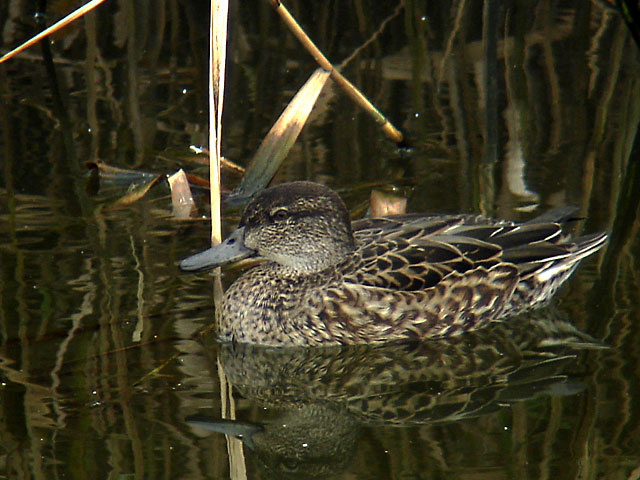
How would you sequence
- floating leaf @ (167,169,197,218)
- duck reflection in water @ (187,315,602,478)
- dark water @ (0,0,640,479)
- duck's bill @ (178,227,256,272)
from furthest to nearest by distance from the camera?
floating leaf @ (167,169,197,218) < duck's bill @ (178,227,256,272) < duck reflection in water @ (187,315,602,478) < dark water @ (0,0,640,479)

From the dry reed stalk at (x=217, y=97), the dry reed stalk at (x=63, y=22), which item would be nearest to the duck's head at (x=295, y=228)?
the dry reed stalk at (x=217, y=97)

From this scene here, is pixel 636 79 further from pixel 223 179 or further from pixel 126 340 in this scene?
pixel 126 340

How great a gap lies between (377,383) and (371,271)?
77 cm

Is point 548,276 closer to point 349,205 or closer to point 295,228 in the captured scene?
point 295,228

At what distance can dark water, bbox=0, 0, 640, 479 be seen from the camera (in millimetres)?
4625

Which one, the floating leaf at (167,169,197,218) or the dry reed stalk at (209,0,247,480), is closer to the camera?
the dry reed stalk at (209,0,247,480)

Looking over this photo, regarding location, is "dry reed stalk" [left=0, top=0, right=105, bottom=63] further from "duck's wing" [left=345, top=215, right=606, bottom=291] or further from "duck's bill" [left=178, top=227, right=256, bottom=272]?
"duck's wing" [left=345, top=215, right=606, bottom=291]

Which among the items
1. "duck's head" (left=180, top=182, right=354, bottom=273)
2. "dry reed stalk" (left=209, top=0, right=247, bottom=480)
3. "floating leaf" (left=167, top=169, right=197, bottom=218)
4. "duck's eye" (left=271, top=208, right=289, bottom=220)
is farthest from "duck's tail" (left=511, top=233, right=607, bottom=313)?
"floating leaf" (left=167, top=169, right=197, bottom=218)

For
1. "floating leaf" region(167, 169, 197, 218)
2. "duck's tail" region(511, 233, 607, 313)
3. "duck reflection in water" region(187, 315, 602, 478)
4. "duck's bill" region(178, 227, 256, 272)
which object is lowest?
"duck reflection in water" region(187, 315, 602, 478)

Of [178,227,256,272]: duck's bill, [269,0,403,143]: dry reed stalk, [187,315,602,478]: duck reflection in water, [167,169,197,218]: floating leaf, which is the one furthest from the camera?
[167,169,197,218]: floating leaf

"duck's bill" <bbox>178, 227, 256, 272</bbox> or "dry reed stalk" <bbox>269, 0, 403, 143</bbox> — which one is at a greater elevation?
"dry reed stalk" <bbox>269, 0, 403, 143</bbox>

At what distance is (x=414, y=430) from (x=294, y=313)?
4.13 feet

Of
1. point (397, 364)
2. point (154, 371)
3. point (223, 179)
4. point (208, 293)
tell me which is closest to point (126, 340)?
point (154, 371)

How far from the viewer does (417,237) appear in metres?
5.94
